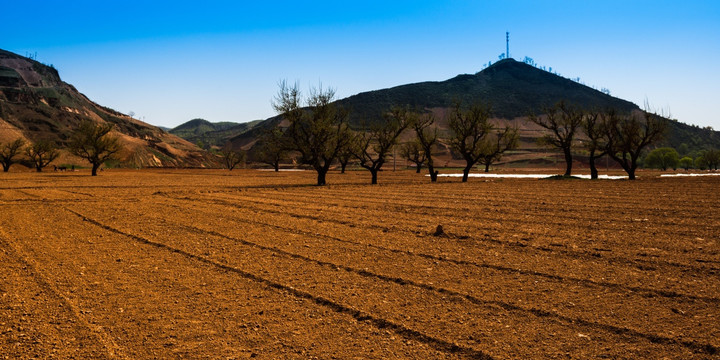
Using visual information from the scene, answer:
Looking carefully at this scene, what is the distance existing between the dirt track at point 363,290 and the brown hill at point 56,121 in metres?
109

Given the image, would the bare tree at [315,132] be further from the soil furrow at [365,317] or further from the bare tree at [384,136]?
the soil furrow at [365,317]

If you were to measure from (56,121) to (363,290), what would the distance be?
6142 inches

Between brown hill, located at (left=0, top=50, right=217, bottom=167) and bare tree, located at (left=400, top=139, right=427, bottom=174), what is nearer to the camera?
bare tree, located at (left=400, top=139, right=427, bottom=174)

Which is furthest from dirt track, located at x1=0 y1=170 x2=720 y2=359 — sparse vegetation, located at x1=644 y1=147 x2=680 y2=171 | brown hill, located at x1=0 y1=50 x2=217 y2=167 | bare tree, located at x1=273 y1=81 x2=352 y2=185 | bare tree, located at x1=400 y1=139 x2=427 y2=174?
sparse vegetation, located at x1=644 y1=147 x2=680 y2=171

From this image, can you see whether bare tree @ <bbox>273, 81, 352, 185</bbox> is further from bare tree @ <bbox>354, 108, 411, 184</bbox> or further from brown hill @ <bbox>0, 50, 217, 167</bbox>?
brown hill @ <bbox>0, 50, 217, 167</bbox>

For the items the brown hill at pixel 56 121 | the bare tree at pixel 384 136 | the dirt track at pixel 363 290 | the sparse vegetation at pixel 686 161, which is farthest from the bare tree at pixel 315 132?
the sparse vegetation at pixel 686 161

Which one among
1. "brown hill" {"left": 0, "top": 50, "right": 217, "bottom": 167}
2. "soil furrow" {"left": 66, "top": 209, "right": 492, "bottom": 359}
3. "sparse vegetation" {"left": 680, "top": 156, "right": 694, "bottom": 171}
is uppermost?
"brown hill" {"left": 0, "top": 50, "right": 217, "bottom": 167}

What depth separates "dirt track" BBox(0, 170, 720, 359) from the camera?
5.18 metres

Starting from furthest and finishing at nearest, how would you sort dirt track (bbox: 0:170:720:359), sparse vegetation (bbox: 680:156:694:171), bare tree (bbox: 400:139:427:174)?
sparse vegetation (bbox: 680:156:694:171), bare tree (bbox: 400:139:427:174), dirt track (bbox: 0:170:720:359)

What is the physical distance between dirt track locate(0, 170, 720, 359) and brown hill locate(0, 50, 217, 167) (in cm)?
10896

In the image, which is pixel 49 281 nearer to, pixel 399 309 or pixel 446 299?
pixel 399 309

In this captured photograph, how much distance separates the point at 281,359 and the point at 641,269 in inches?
274

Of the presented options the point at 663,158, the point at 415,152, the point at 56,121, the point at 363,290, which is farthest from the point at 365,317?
the point at 56,121

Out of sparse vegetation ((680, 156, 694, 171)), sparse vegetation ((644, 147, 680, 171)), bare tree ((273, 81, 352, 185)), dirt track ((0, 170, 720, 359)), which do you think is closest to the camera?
dirt track ((0, 170, 720, 359))
